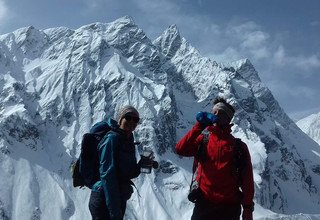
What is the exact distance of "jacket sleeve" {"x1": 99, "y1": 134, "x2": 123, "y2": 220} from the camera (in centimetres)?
1156

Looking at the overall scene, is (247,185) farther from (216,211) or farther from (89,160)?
(89,160)

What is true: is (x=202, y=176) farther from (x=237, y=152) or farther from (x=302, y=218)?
(x=302, y=218)

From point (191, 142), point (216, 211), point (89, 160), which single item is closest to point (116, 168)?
point (89, 160)

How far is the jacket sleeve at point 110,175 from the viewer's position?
11.6 m

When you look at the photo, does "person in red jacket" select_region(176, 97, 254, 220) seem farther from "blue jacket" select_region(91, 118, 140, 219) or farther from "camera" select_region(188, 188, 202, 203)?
"blue jacket" select_region(91, 118, 140, 219)

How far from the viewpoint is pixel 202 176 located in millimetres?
12266

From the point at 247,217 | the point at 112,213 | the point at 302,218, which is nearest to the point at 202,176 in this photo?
the point at 247,217

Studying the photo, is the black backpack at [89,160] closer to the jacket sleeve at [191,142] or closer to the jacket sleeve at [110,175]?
the jacket sleeve at [110,175]

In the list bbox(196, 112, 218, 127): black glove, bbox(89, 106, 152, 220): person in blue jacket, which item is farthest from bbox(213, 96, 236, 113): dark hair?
bbox(89, 106, 152, 220): person in blue jacket

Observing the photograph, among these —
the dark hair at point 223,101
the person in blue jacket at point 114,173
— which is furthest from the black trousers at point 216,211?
the dark hair at point 223,101

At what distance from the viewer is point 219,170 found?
39.4 ft

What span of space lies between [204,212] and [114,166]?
2.19m

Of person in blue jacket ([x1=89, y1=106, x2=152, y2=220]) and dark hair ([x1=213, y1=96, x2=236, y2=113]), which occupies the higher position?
dark hair ([x1=213, y1=96, x2=236, y2=113])

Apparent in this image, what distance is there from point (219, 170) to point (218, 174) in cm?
9
